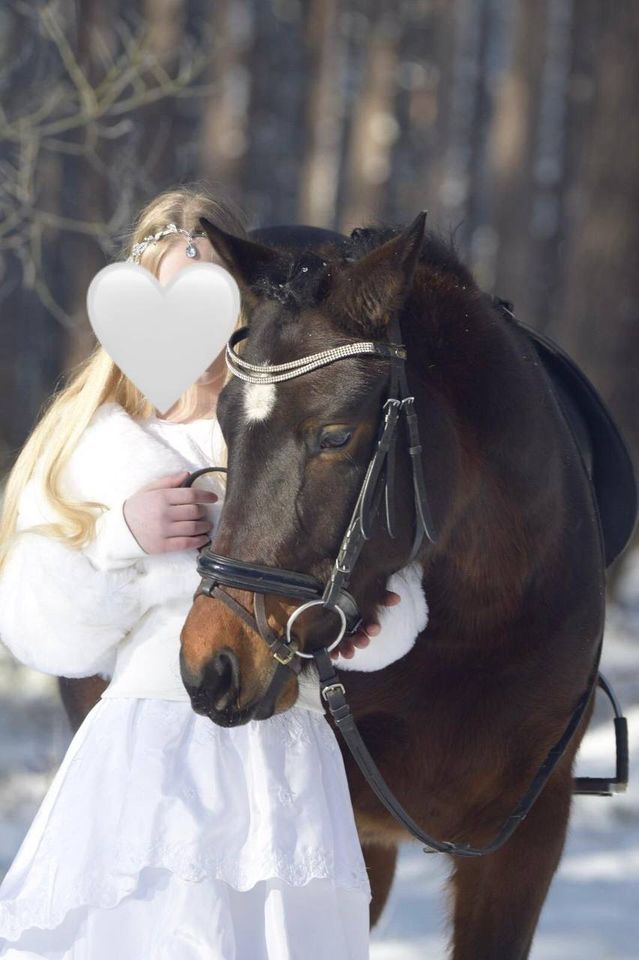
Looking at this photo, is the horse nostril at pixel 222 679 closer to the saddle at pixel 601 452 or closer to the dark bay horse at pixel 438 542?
the dark bay horse at pixel 438 542

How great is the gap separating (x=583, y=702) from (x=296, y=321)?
118 cm

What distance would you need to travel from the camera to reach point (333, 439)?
2088 mm

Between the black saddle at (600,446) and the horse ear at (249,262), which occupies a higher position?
the horse ear at (249,262)

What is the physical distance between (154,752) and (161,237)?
1077 millimetres

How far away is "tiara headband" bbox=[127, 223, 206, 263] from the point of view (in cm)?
254

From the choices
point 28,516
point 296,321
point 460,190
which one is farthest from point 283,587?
point 460,190

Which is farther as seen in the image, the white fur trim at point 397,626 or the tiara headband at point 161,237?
the tiara headband at point 161,237

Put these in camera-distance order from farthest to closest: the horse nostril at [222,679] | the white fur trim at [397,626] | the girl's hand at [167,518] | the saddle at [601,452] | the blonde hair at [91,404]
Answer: the saddle at [601,452] → the blonde hair at [91,404] → the white fur trim at [397,626] → the girl's hand at [167,518] → the horse nostril at [222,679]

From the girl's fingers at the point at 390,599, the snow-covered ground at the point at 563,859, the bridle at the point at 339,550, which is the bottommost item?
the snow-covered ground at the point at 563,859

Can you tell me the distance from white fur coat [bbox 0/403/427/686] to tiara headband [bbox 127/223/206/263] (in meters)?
0.39

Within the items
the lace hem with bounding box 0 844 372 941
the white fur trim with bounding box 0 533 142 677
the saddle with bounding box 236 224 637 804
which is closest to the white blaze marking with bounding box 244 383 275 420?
the white fur trim with bounding box 0 533 142 677

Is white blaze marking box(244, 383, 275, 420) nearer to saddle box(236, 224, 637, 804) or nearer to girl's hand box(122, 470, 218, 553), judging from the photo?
girl's hand box(122, 470, 218, 553)

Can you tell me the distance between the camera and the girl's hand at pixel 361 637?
2.27m
